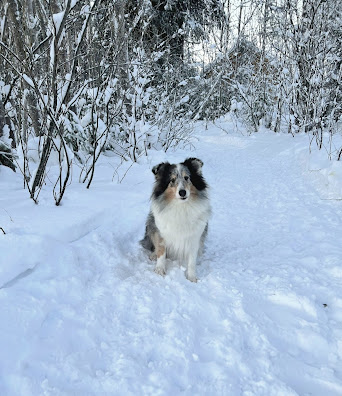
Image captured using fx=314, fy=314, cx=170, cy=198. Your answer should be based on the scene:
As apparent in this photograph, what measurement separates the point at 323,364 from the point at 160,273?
5.67 ft

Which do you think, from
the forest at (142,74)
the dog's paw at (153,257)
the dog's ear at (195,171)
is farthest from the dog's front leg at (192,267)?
the forest at (142,74)

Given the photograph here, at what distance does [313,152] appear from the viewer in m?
8.20

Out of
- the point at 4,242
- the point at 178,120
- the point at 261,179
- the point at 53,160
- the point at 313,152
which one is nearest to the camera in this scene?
the point at 4,242

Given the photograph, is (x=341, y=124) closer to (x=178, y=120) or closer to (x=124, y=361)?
(x=178, y=120)

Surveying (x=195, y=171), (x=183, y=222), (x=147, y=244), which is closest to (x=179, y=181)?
(x=195, y=171)

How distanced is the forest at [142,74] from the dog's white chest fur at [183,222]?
1.57m

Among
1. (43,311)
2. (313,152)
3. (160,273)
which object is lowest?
(160,273)

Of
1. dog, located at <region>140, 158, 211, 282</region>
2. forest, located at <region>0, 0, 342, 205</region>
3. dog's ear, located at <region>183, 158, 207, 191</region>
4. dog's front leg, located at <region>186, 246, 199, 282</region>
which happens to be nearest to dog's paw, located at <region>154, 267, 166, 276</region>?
dog, located at <region>140, 158, 211, 282</region>

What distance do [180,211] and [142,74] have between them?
5748mm

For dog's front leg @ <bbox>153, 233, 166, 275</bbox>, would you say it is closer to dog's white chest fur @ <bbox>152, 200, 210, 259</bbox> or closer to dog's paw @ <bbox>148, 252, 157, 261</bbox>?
dog's white chest fur @ <bbox>152, 200, 210, 259</bbox>

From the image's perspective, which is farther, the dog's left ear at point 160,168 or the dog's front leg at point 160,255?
the dog's left ear at point 160,168

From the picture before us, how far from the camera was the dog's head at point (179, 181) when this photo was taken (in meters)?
3.36

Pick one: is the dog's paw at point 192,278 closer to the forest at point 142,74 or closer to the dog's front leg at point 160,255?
the dog's front leg at point 160,255

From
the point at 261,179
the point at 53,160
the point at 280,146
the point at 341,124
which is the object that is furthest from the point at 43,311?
the point at 341,124
